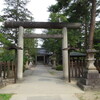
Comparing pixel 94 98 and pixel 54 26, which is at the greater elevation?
pixel 54 26

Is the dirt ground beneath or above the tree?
beneath

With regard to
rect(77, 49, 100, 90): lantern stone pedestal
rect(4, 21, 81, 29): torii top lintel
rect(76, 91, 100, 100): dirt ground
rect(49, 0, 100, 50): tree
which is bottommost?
rect(76, 91, 100, 100): dirt ground

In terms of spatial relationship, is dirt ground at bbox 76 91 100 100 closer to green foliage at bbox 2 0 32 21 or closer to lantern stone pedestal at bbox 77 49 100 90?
lantern stone pedestal at bbox 77 49 100 90

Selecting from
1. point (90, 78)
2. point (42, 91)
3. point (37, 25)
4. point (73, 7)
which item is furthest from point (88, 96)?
point (73, 7)

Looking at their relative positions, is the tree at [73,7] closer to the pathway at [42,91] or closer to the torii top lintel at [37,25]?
the torii top lintel at [37,25]

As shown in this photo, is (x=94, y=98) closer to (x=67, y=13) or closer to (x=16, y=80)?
(x=16, y=80)

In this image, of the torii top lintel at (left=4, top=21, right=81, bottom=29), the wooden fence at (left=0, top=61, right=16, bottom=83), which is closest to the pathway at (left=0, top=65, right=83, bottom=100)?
the wooden fence at (left=0, top=61, right=16, bottom=83)

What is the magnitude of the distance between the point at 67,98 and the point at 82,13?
10.0 metres

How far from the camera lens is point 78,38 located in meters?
27.9

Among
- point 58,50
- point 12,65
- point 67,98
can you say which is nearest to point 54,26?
point 12,65

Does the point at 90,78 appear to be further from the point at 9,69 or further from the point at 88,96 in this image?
the point at 9,69

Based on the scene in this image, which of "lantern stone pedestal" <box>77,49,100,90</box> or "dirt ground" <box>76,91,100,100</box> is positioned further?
"lantern stone pedestal" <box>77,49,100,90</box>

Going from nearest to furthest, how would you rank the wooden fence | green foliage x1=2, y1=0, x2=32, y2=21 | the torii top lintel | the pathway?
the pathway → the wooden fence → the torii top lintel → green foliage x1=2, y1=0, x2=32, y2=21

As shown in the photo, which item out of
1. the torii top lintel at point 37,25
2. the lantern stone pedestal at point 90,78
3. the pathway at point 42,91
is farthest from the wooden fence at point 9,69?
the lantern stone pedestal at point 90,78
